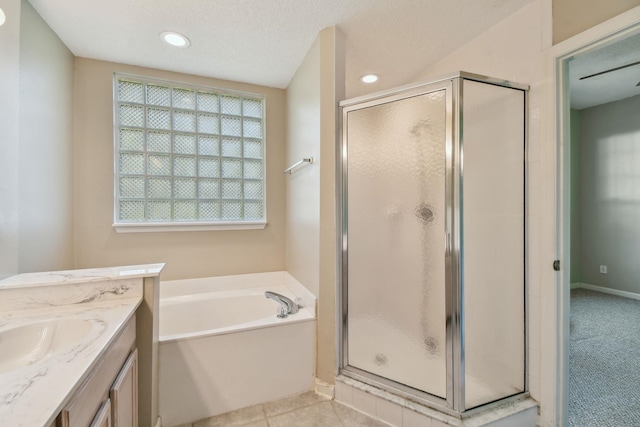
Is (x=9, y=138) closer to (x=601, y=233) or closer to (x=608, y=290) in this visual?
(x=601, y=233)

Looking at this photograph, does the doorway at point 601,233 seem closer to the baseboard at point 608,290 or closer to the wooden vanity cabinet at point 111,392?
the baseboard at point 608,290

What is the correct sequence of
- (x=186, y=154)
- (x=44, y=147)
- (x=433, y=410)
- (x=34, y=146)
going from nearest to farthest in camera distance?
(x=433, y=410), (x=34, y=146), (x=44, y=147), (x=186, y=154)

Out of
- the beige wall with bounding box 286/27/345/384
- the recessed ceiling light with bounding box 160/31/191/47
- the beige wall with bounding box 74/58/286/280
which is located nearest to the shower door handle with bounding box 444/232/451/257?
the beige wall with bounding box 286/27/345/384

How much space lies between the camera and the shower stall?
57.6 inches

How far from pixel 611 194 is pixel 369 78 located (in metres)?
3.74

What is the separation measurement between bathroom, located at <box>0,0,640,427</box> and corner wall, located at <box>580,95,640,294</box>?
128 inches

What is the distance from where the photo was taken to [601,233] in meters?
3.81

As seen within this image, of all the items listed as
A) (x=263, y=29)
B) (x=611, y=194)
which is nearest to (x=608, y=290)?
(x=611, y=194)

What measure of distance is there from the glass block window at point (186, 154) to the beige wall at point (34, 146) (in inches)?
13.3

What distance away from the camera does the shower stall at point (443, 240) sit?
57.6 inches

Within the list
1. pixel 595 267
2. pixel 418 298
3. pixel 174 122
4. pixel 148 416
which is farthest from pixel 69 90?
pixel 595 267

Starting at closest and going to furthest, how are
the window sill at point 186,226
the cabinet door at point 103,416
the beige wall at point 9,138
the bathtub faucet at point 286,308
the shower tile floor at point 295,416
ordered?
the cabinet door at point 103,416
the beige wall at point 9,138
the shower tile floor at point 295,416
the bathtub faucet at point 286,308
the window sill at point 186,226

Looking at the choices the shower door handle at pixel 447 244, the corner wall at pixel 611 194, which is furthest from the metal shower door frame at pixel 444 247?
the corner wall at pixel 611 194

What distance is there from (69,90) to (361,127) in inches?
83.9
